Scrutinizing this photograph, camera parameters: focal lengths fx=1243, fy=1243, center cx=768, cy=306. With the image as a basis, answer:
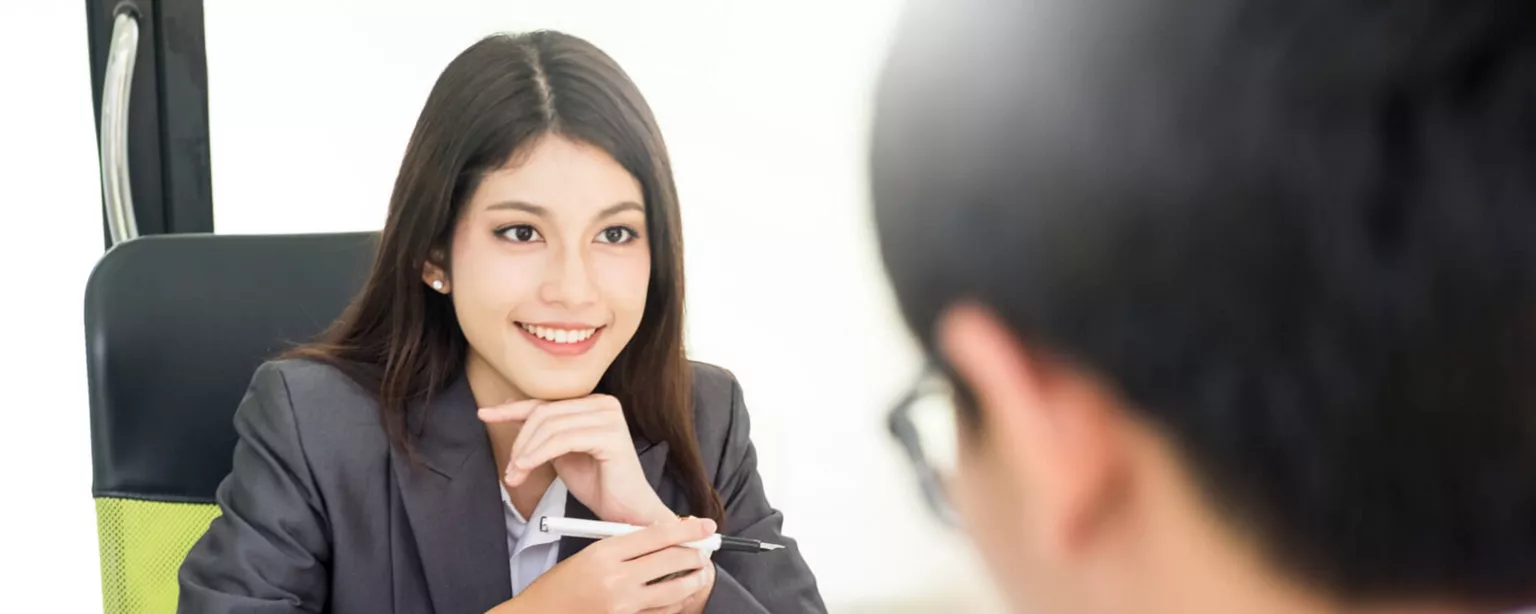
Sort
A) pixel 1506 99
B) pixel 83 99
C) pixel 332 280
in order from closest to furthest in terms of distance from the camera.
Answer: pixel 1506 99, pixel 332 280, pixel 83 99

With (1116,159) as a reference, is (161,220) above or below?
below

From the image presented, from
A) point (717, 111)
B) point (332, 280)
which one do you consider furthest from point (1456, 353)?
point (717, 111)

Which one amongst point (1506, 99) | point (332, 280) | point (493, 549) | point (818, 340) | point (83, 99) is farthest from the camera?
point (83, 99)

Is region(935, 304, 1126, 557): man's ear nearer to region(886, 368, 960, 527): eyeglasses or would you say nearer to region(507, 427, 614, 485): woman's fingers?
region(886, 368, 960, 527): eyeglasses

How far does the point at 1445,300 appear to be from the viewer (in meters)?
0.13

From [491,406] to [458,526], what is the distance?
8 cm

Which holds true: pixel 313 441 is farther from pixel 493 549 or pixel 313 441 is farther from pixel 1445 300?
pixel 1445 300

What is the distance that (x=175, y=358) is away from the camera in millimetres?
773

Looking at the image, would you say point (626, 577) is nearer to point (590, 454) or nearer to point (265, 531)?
point (590, 454)

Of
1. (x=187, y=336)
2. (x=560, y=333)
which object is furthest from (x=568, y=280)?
(x=187, y=336)

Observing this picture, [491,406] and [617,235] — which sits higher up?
[617,235]

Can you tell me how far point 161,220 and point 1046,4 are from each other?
4.14ft

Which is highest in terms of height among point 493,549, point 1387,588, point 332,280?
point 1387,588

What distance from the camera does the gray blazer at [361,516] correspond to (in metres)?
0.66
